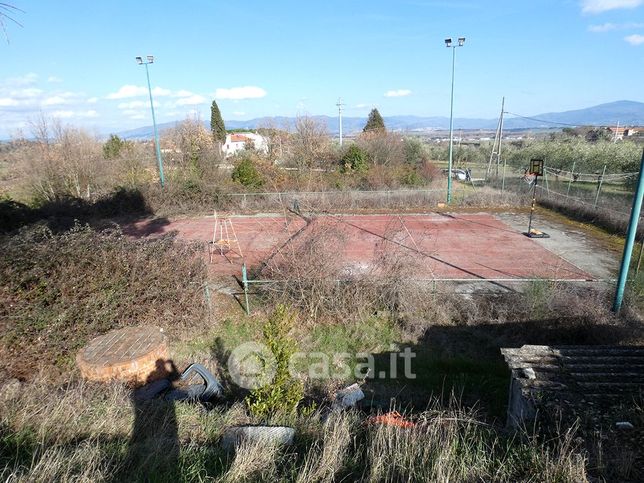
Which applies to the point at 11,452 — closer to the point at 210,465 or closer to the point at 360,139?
the point at 210,465

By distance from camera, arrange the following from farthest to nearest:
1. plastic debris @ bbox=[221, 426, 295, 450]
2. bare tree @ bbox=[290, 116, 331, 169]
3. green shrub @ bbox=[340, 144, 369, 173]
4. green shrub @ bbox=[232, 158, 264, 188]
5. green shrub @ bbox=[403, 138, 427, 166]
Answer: green shrub @ bbox=[403, 138, 427, 166] < bare tree @ bbox=[290, 116, 331, 169] < green shrub @ bbox=[340, 144, 369, 173] < green shrub @ bbox=[232, 158, 264, 188] < plastic debris @ bbox=[221, 426, 295, 450]

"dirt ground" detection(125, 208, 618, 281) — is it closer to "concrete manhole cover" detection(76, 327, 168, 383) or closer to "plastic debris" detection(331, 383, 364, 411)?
"plastic debris" detection(331, 383, 364, 411)

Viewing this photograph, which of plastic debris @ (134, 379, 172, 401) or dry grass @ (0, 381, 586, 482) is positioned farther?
plastic debris @ (134, 379, 172, 401)

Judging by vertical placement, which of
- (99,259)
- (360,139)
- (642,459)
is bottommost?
(642,459)

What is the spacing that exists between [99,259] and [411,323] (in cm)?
627

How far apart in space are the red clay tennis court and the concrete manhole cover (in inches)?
169

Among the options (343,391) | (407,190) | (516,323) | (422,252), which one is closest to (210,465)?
(343,391)

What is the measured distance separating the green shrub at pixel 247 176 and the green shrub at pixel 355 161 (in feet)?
21.1

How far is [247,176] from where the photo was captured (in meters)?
22.3

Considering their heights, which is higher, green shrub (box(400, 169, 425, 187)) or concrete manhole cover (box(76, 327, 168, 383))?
green shrub (box(400, 169, 425, 187))

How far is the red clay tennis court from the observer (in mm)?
11125

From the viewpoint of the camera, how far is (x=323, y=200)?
20.4 m

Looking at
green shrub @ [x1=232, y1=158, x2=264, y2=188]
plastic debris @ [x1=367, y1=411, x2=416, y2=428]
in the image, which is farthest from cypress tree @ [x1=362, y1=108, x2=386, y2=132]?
plastic debris @ [x1=367, y1=411, x2=416, y2=428]

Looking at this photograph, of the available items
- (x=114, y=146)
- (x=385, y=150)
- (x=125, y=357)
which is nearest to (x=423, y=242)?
(x=125, y=357)
